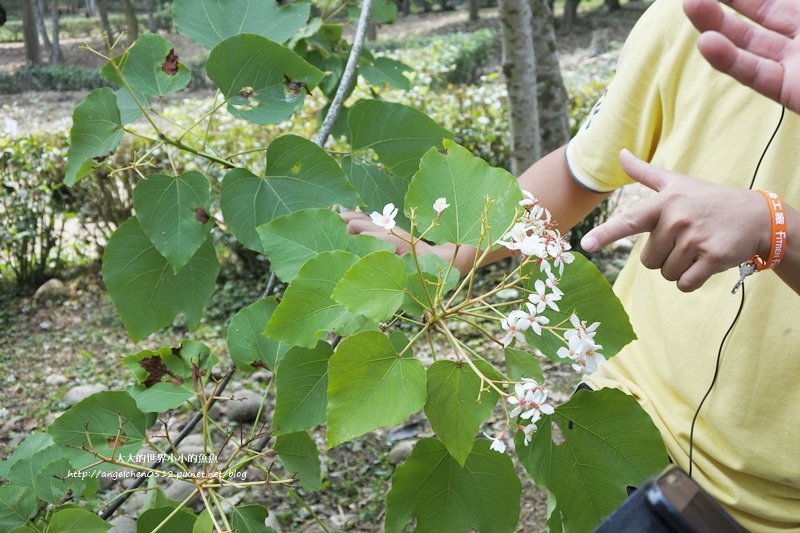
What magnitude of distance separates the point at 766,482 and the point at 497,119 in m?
4.96

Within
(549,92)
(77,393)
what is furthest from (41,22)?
(77,393)

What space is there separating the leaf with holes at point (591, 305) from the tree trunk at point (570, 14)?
2313 centimetres

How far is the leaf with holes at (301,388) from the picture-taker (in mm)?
1281

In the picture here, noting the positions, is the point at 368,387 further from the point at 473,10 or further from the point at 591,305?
the point at 473,10

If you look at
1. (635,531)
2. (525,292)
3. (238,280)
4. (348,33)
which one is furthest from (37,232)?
(348,33)

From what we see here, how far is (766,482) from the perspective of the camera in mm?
1437

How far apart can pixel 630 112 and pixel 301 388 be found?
0.81m

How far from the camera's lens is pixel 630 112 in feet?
5.13

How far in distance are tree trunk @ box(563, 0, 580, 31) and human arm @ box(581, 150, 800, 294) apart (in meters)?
23.2

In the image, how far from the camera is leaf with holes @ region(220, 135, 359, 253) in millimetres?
1467

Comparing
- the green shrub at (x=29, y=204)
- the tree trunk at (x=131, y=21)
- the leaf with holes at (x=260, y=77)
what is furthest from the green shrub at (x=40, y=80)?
the leaf with holes at (x=260, y=77)

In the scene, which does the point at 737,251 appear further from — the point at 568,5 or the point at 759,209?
the point at 568,5

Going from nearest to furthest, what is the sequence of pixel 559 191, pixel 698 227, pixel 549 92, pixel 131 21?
pixel 698 227, pixel 559 191, pixel 549 92, pixel 131 21

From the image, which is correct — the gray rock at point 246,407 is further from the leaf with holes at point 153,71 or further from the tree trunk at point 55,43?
the tree trunk at point 55,43
